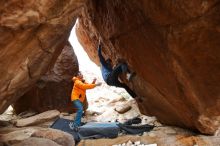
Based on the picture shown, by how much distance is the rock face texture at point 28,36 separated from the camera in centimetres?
500

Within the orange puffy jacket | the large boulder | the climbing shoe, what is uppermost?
the climbing shoe

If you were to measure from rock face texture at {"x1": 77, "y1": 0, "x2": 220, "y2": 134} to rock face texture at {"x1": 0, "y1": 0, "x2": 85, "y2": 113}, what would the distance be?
1.99 meters

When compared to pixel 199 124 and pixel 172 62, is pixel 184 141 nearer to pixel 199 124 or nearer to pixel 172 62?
pixel 199 124

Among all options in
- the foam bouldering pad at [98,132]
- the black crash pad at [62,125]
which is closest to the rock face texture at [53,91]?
the black crash pad at [62,125]

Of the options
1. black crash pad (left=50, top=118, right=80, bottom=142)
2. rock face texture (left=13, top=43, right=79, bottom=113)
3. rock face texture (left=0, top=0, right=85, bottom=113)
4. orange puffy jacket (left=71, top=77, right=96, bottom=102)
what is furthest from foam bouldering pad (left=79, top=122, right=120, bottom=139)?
rock face texture (left=13, top=43, right=79, bottom=113)

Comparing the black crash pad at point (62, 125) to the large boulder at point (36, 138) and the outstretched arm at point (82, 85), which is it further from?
the large boulder at point (36, 138)

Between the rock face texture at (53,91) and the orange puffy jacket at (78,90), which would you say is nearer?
the orange puffy jacket at (78,90)

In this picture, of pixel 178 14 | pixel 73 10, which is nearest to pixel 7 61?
pixel 73 10

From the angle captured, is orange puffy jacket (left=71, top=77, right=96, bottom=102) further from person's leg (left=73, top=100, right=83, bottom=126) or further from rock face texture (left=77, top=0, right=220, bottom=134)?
rock face texture (left=77, top=0, right=220, bottom=134)

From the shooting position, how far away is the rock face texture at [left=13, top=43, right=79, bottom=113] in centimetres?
1123

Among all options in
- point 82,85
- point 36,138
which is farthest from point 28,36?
point 82,85

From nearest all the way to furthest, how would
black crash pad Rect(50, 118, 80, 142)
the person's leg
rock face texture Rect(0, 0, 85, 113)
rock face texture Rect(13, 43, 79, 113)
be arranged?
rock face texture Rect(0, 0, 85, 113), black crash pad Rect(50, 118, 80, 142), the person's leg, rock face texture Rect(13, 43, 79, 113)

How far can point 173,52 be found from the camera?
283 inches

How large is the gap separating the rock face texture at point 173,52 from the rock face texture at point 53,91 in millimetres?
2501
